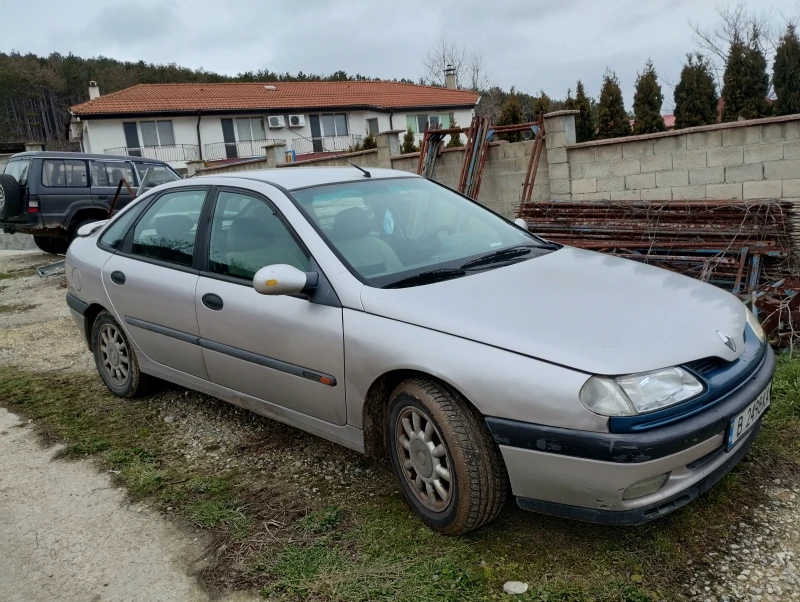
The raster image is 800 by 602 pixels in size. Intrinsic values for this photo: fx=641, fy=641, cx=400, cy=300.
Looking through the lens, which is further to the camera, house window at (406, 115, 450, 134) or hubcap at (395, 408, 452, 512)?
house window at (406, 115, 450, 134)

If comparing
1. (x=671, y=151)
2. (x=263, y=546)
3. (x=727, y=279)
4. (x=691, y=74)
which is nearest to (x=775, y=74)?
(x=691, y=74)

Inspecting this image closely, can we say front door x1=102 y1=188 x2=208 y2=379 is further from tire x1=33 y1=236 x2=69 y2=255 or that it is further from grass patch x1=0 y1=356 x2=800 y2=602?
tire x1=33 y1=236 x2=69 y2=255

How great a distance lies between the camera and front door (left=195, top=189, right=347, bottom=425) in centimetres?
289

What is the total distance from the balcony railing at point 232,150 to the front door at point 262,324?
3485 centimetres

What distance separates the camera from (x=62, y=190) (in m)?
11.4

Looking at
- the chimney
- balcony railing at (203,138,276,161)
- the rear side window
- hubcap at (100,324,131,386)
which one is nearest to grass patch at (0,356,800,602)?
hubcap at (100,324,131,386)

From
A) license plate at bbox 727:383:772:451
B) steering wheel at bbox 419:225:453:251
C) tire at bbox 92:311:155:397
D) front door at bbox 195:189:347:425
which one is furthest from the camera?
tire at bbox 92:311:155:397

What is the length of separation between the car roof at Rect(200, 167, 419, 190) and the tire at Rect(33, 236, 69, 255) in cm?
1026

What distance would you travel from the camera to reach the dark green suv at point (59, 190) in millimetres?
10984

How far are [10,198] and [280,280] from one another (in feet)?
33.6

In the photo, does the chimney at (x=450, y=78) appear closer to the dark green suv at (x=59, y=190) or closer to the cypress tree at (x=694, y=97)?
the cypress tree at (x=694, y=97)

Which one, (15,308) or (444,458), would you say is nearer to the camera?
(444,458)

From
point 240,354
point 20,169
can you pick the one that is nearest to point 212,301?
point 240,354

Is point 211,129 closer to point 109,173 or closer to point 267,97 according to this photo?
point 267,97
